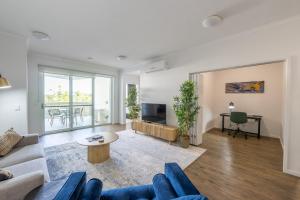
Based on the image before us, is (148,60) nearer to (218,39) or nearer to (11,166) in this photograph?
(218,39)

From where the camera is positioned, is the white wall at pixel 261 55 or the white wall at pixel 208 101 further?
the white wall at pixel 208 101

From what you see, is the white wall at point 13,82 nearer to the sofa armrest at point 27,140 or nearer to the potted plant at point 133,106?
the sofa armrest at point 27,140

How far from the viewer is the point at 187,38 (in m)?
3.10

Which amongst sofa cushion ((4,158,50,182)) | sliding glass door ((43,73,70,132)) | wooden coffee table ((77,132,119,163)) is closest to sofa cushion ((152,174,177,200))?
sofa cushion ((4,158,50,182))

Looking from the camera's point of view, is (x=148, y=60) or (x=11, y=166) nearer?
(x=11, y=166)

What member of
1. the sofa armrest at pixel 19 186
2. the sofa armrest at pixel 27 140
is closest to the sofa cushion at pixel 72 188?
the sofa armrest at pixel 19 186

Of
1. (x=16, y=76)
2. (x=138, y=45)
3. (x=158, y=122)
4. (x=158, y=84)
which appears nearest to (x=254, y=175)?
(x=158, y=122)

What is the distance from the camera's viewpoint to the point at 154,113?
176 inches

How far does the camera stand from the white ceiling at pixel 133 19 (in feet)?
6.43

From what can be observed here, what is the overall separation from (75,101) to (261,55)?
5.77 m

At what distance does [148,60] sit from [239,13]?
122 inches

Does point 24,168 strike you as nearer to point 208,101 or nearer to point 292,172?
point 292,172

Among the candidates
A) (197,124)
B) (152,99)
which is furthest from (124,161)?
(152,99)

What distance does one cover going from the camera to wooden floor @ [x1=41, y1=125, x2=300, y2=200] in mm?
1928
